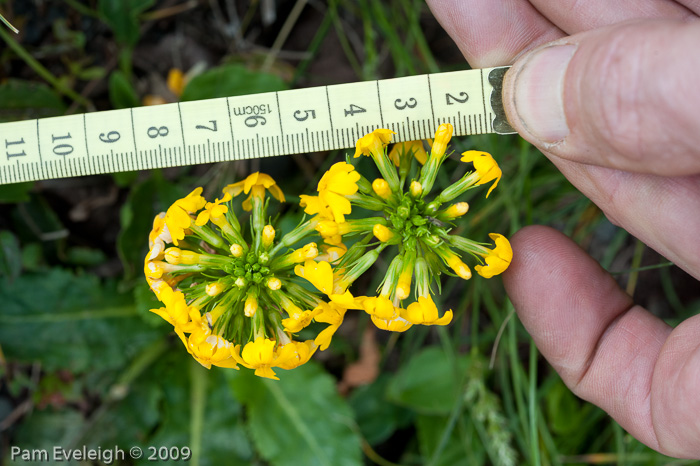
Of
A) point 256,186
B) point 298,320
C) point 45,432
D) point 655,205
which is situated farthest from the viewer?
point 45,432

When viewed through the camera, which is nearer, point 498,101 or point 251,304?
point 251,304

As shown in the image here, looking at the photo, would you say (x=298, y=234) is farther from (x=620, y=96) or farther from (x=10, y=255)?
(x=10, y=255)

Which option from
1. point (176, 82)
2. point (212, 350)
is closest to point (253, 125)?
point (212, 350)

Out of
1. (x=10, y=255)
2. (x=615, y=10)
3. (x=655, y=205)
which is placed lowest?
(x=10, y=255)

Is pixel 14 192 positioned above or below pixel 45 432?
above

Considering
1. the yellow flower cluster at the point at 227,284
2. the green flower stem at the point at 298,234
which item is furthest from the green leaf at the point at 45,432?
the green flower stem at the point at 298,234

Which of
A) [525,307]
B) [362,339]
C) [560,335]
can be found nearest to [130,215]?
[362,339]

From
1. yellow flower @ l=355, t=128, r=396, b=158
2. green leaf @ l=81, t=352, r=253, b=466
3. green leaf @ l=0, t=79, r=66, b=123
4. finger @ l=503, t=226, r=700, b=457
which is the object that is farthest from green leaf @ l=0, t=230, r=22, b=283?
finger @ l=503, t=226, r=700, b=457
